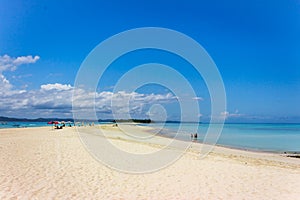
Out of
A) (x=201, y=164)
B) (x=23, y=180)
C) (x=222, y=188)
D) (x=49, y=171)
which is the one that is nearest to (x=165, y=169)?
(x=201, y=164)

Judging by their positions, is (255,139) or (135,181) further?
(255,139)

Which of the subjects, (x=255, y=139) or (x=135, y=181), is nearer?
(x=135, y=181)

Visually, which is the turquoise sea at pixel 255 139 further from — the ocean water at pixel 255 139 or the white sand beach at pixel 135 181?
the white sand beach at pixel 135 181

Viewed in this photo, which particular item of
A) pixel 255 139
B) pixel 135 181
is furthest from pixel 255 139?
pixel 135 181

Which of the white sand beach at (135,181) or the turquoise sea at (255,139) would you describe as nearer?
the white sand beach at (135,181)

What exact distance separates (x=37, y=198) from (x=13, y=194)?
77cm

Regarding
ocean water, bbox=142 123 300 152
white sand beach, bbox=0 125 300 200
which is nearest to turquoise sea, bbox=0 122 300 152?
ocean water, bbox=142 123 300 152

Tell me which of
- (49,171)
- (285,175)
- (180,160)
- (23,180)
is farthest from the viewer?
(180,160)

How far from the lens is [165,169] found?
452 inches

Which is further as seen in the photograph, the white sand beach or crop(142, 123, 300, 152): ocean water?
crop(142, 123, 300, 152): ocean water

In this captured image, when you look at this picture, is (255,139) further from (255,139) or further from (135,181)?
(135,181)

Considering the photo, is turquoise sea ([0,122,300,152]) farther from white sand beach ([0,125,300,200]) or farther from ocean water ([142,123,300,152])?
white sand beach ([0,125,300,200])

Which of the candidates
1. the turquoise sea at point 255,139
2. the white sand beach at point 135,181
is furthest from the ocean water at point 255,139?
the white sand beach at point 135,181

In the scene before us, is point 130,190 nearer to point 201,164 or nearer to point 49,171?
point 49,171
